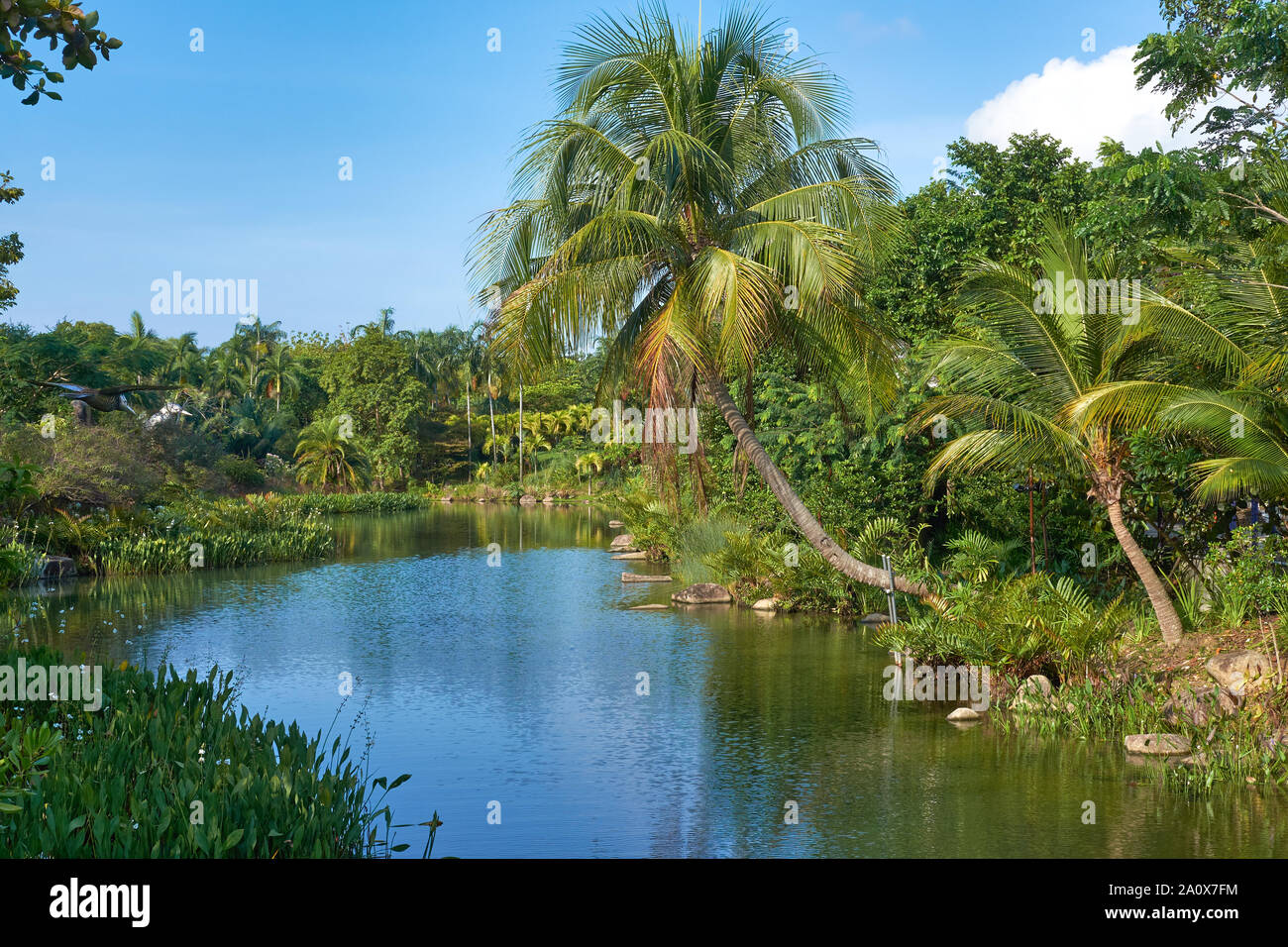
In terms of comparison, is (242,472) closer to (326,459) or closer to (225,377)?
(326,459)

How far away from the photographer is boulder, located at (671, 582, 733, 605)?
2064 cm

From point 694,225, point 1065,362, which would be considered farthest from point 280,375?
point 1065,362

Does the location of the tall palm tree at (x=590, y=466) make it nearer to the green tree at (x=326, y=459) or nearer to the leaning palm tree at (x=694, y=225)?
the green tree at (x=326, y=459)

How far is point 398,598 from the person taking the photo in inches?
872

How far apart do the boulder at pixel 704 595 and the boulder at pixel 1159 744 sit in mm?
11151

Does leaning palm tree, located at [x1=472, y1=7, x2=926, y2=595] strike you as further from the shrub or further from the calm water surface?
the shrub

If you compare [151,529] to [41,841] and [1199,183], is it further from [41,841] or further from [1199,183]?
[1199,183]

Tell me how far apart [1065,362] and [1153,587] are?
2.74 meters

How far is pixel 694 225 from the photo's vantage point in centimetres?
1544

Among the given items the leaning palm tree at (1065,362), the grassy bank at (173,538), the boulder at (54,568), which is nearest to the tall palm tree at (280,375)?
the grassy bank at (173,538)

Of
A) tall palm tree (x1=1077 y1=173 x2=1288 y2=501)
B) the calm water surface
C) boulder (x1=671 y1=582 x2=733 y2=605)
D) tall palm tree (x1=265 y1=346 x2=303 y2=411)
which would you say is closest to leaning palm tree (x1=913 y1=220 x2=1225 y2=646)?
tall palm tree (x1=1077 y1=173 x2=1288 y2=501)

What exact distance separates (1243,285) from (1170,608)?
3542 mm
